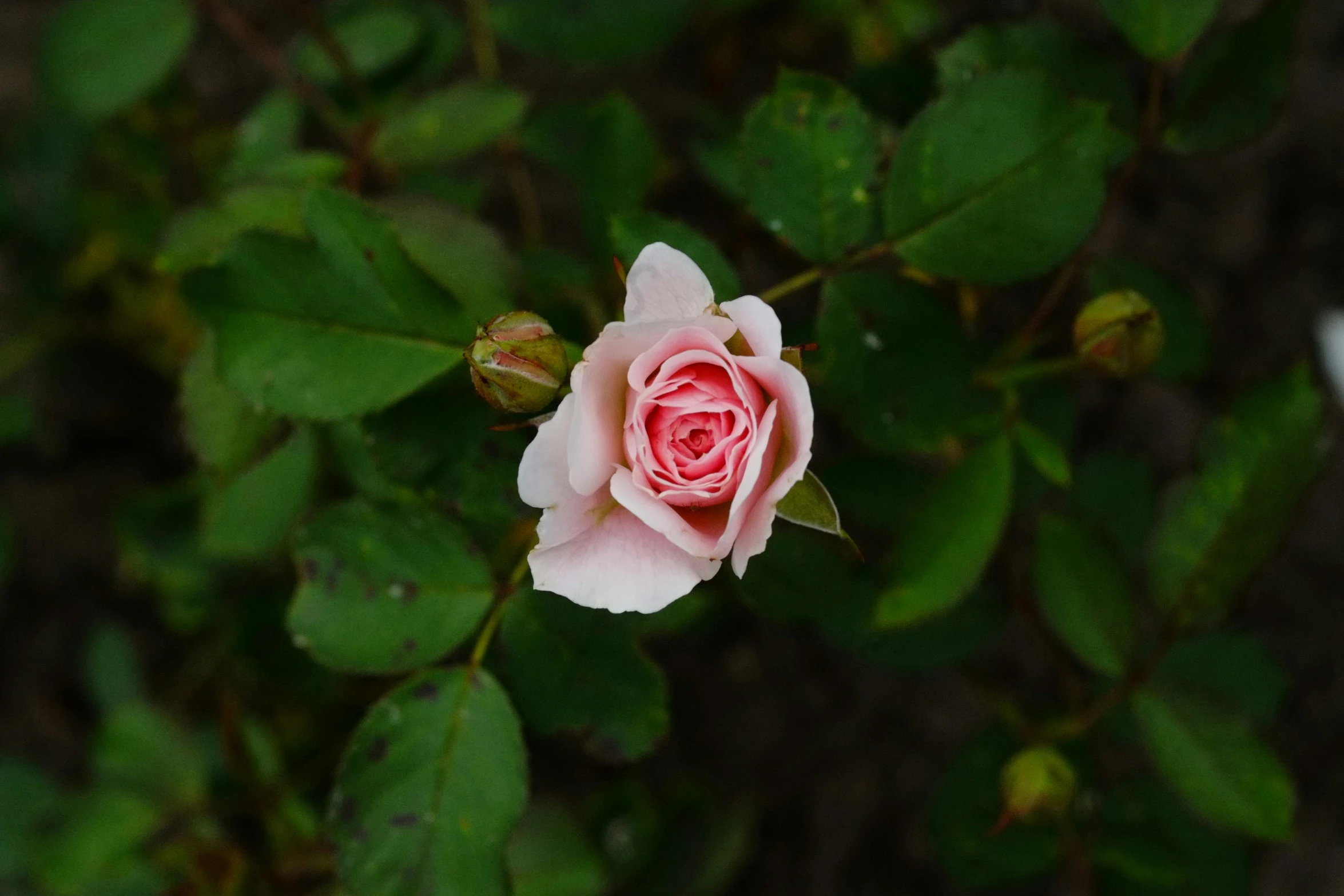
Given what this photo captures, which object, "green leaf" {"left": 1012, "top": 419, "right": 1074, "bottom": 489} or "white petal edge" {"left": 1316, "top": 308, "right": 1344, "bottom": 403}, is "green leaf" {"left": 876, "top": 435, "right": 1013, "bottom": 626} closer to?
"green leaf" {"left": 1012, "top": 419, "right": 1074, "bottom": 489}

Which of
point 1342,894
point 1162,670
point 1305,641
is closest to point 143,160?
point 1162,670

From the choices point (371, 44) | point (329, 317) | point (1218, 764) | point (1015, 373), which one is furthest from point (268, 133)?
point (1218, 764)

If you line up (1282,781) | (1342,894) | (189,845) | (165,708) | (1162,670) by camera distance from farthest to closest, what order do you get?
(165,708)
(1342,894)
(189,845)
(1162,670)
(1282,781)

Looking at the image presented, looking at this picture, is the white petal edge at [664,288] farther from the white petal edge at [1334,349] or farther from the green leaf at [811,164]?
the white petal edge at [1334,349]

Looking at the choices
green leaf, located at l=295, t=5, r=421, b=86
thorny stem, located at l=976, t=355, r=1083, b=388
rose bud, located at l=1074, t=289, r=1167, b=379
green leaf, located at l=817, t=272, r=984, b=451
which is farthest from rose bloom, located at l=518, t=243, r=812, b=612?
green leaf, located at l=295, t=5, r=421, b=86

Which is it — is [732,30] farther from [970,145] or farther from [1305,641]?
[1305,641]

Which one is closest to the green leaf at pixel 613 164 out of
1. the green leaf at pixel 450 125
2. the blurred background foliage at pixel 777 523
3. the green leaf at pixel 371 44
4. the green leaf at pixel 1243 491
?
the blurred background foliage at pixel 777 523
